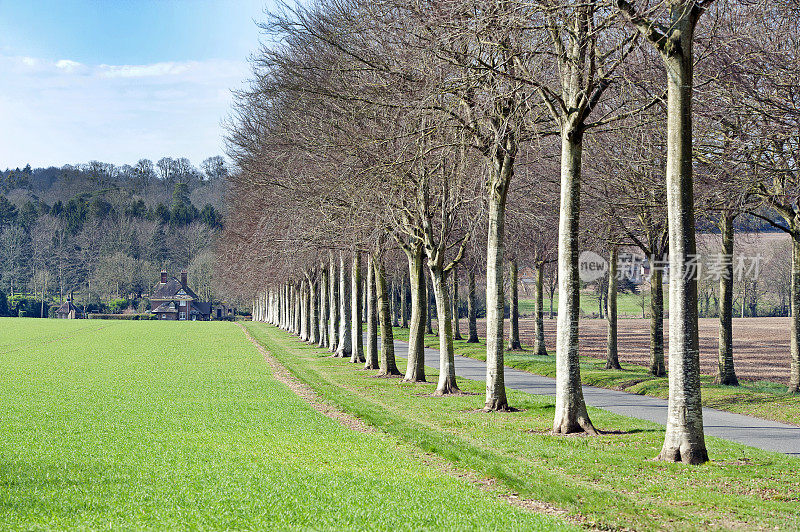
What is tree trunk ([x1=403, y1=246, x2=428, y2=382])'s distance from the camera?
2311 centimetres

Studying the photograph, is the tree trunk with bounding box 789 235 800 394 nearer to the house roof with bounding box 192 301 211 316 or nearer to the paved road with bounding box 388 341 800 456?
the paved road with bounding box 388 341 800 456

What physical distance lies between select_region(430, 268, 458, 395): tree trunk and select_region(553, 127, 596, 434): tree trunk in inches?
257

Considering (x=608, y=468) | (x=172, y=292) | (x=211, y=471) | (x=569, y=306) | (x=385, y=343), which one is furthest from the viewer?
(x=172, y=292)

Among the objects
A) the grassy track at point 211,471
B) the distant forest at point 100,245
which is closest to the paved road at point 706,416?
the grassy track at point 211,471

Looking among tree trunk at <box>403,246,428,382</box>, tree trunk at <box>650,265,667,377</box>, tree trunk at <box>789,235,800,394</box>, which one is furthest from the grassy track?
tree trunk at <box>650,265,667,377</box>

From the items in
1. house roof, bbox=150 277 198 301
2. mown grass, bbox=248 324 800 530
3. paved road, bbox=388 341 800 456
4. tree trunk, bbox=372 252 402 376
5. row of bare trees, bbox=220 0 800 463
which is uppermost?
row of bare trees, bbox=220 0 800 463

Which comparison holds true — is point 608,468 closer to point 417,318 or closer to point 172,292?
point 417,318

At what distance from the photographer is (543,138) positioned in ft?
66.8

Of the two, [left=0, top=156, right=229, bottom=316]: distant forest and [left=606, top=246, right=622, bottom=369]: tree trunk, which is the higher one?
[left=0, top=156, right=229, bottom=316]: distant forest

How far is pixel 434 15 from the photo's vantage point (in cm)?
1396

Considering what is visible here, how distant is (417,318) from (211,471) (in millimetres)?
13285

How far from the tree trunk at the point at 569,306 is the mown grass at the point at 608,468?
50 centimetres

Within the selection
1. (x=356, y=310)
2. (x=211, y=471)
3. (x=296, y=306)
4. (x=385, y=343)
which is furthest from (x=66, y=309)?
(x=211, y=471)

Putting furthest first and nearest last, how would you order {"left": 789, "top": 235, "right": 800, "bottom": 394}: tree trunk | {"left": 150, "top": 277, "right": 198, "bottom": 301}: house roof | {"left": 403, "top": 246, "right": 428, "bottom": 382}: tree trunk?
1. {"left": 150, "top": 277, "right": 198, "bottom": 301}: house roof
2. {"left": 403, "top": 246, "right": 428, "bottom": 382}: tree trunk
3. {"left": 789, "top": 235, "right": 800, "bottom": 394}: tree trunk
